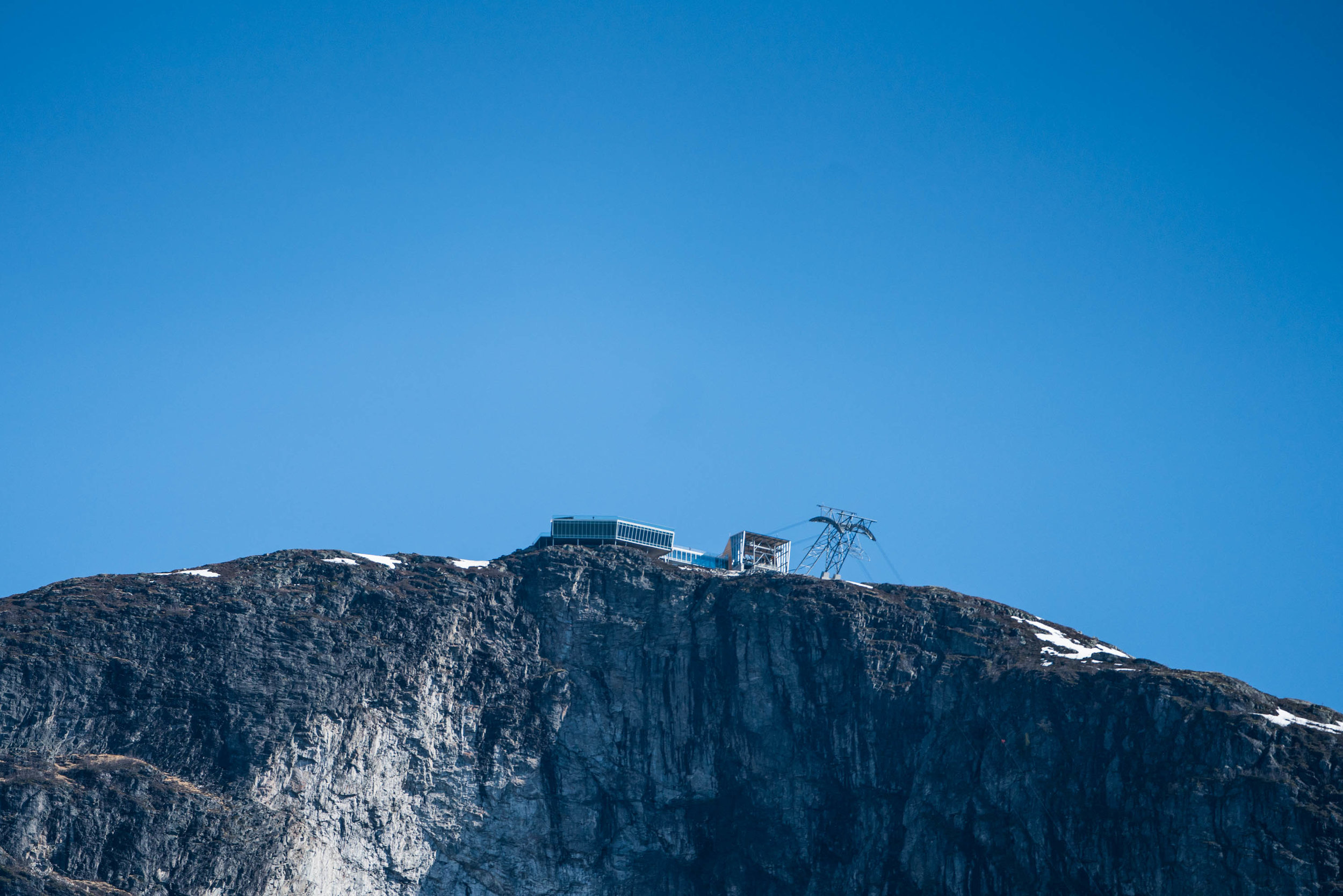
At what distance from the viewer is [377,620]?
193m

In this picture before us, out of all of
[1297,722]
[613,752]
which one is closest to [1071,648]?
[1297,722]

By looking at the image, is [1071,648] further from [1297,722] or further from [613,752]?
[613,752]

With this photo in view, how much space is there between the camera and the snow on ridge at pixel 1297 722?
552ft

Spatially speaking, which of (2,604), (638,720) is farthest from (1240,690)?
(2,604)

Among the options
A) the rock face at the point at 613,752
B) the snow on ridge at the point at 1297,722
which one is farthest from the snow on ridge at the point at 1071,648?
the snow on ridge at the point at 1297,722

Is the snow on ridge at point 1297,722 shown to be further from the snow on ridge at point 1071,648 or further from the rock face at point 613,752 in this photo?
the snow on ridge at point 1071,648

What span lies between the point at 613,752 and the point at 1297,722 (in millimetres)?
76475

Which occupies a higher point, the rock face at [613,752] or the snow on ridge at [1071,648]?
the snow on ridge at [1071,648]

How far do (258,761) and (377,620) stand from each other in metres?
24.5

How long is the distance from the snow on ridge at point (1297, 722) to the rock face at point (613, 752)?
699 millimetres

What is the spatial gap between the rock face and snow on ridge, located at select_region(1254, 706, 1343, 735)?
2.29ft

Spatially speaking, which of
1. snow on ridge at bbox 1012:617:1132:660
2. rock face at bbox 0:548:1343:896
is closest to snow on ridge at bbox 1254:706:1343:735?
rock face at bbox 0:548:1343:896

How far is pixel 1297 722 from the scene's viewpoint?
169 metres

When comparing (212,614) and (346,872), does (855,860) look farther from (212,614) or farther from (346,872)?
(212,614)
